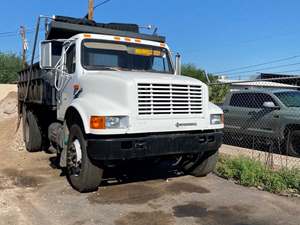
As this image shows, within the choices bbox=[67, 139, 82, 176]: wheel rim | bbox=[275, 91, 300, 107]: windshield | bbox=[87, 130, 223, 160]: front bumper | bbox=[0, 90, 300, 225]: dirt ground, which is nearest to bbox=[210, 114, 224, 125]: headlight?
bbox=[87, 130, 223, 160]: front bumper

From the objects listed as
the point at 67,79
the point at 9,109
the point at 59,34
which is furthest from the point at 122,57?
the point at 9,109

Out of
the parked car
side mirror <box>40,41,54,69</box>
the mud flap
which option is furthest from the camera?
the parked car

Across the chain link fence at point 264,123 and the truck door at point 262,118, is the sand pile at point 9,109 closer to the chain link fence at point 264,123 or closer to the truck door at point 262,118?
the chain link fence at point 264,123

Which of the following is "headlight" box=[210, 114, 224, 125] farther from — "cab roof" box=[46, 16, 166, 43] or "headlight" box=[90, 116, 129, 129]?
"cab roof" box=[46, 16, 166, 43]

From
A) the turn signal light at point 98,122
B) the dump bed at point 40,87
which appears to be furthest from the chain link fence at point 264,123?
the turn signal light at point 98,122

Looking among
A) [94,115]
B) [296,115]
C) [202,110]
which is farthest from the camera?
[296,115]

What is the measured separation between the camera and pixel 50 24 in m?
8.55

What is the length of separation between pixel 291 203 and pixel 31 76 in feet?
22.2

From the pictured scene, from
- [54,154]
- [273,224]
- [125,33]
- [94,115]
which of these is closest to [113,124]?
[94,115]

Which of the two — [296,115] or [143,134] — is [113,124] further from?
[296,115]

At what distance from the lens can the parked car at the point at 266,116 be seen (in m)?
10.2

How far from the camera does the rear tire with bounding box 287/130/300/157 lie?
32.9 feet

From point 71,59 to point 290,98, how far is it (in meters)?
5.84

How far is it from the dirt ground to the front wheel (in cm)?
17
